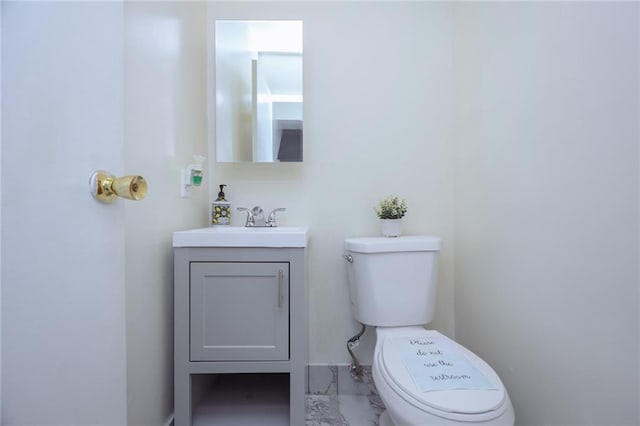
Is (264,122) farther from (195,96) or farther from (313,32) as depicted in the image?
(313,32)

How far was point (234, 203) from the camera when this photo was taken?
157 cm

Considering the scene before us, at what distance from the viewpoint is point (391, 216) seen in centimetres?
144

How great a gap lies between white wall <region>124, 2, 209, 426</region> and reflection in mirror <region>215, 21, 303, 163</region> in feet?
0.59

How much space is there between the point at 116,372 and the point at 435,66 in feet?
5.72

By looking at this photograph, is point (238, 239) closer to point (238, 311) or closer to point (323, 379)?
point (238, 311)

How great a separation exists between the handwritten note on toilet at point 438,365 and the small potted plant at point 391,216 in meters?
0.47

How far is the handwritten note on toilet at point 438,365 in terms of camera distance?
880 millimetres

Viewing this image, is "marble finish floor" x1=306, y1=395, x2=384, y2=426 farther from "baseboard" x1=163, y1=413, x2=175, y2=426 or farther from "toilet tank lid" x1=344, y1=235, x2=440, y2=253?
"toilet tank lid" x1=344, y1=235, x2=440, y2=253

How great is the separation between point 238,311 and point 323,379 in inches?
27.2

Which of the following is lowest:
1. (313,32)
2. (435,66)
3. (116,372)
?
(116,372)

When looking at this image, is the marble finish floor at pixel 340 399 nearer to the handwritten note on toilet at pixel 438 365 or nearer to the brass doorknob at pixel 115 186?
the handwritten note on toilet at pixel 438 365

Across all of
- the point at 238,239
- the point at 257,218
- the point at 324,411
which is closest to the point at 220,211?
the point at 257,218

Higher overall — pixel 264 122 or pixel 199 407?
pixel 264 122

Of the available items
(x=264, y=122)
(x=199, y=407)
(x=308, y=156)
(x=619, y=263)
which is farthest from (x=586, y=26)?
(x=199, y=407)
